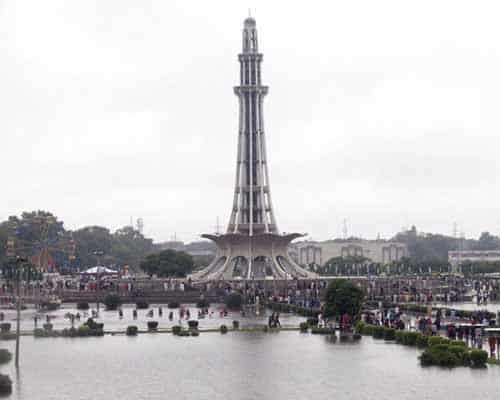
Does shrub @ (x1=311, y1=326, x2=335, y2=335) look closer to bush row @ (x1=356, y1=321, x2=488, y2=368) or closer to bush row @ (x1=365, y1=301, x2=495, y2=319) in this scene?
bush row @ (x1=365, y1=301, x2=495, y2=319)

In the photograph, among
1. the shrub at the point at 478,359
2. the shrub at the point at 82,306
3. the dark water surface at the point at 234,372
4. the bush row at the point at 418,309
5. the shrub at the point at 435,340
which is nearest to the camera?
the dark water surface at the point at 234,372

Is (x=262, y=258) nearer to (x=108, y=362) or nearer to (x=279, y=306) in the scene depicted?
(x=279, y=306)

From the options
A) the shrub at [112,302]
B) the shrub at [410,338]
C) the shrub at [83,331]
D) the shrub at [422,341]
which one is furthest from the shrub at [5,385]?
the shrub at [112,302]


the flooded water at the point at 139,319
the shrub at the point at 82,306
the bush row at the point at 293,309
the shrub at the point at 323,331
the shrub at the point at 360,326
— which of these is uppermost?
the shrub at the point at 82,306

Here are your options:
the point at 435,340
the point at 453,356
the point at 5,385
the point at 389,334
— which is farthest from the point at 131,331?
the point at 5,385

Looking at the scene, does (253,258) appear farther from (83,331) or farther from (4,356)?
(4,356)

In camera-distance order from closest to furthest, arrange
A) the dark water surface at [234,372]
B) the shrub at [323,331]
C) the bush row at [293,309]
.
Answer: the dark water surface at [234,372] < the shrub at [323,331] < the bush row at [293,309]

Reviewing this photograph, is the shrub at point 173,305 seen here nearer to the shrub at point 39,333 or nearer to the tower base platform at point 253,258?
the shrub at point 39,333
